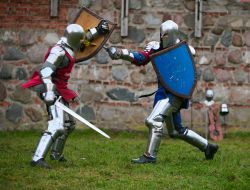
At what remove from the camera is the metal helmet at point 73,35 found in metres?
6.52

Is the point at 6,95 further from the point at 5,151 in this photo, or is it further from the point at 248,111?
the point at 248,111

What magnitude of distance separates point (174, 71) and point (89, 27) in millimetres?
1099

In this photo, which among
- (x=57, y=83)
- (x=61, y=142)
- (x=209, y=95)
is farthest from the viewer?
(x=209, y=95)

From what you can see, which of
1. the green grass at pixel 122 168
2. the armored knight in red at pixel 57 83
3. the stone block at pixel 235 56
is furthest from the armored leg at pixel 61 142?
the stone block at pixel 235 56

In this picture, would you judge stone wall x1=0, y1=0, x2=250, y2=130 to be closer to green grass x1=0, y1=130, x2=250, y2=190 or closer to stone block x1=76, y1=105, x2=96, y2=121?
stone block x1=76, y1=105, x2=96, y2=121

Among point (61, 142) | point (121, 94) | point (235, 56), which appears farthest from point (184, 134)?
point (235, 56)

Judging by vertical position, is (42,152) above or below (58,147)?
above

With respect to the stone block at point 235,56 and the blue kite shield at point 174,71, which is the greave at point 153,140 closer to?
the blue kite shield at point 174,71

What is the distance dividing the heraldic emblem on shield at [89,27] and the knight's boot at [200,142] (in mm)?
1354

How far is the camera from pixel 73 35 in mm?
6508

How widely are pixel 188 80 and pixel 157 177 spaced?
139 cm

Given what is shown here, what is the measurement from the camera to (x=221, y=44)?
10.1 m

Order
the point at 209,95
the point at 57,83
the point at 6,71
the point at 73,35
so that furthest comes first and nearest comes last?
the point at 6,71, the point at 209,95, the point at 57,83, the point at 73,35

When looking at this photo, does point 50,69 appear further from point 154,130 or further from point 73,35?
point 154,130
